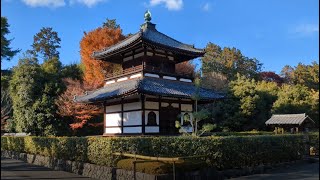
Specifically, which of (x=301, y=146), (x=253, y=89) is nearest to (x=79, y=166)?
(x=301, y=146)

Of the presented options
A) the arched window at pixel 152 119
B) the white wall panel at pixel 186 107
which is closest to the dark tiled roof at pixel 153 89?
the white wall panel at pixel 186 107

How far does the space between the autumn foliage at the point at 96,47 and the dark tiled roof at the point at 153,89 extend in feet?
53.2

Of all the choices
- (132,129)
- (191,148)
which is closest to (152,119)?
(132,129)

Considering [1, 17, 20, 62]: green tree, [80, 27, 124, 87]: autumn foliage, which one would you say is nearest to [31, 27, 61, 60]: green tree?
[80, 27, 124, 87]: autumn foliage

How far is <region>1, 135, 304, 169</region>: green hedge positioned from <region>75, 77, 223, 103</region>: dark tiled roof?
15.3ft

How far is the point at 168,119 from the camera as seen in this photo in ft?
75.9

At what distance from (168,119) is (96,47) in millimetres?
25078

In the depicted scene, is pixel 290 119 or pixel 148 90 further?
pixel 290 119

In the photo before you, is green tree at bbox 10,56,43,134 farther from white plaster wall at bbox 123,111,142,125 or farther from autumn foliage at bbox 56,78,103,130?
white plaster wall at bbox 123,111,142,125

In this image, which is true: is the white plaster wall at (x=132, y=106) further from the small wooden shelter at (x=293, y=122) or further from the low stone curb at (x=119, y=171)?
the small wooden shelter at (x=293, y=122)

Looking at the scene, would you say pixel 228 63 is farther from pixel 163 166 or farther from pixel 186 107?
pixel 163 166

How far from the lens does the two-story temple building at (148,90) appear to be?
72.0 ft

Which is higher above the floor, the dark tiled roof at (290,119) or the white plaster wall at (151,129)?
the dark tiled roof at (290,119)

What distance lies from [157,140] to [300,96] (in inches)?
1098
